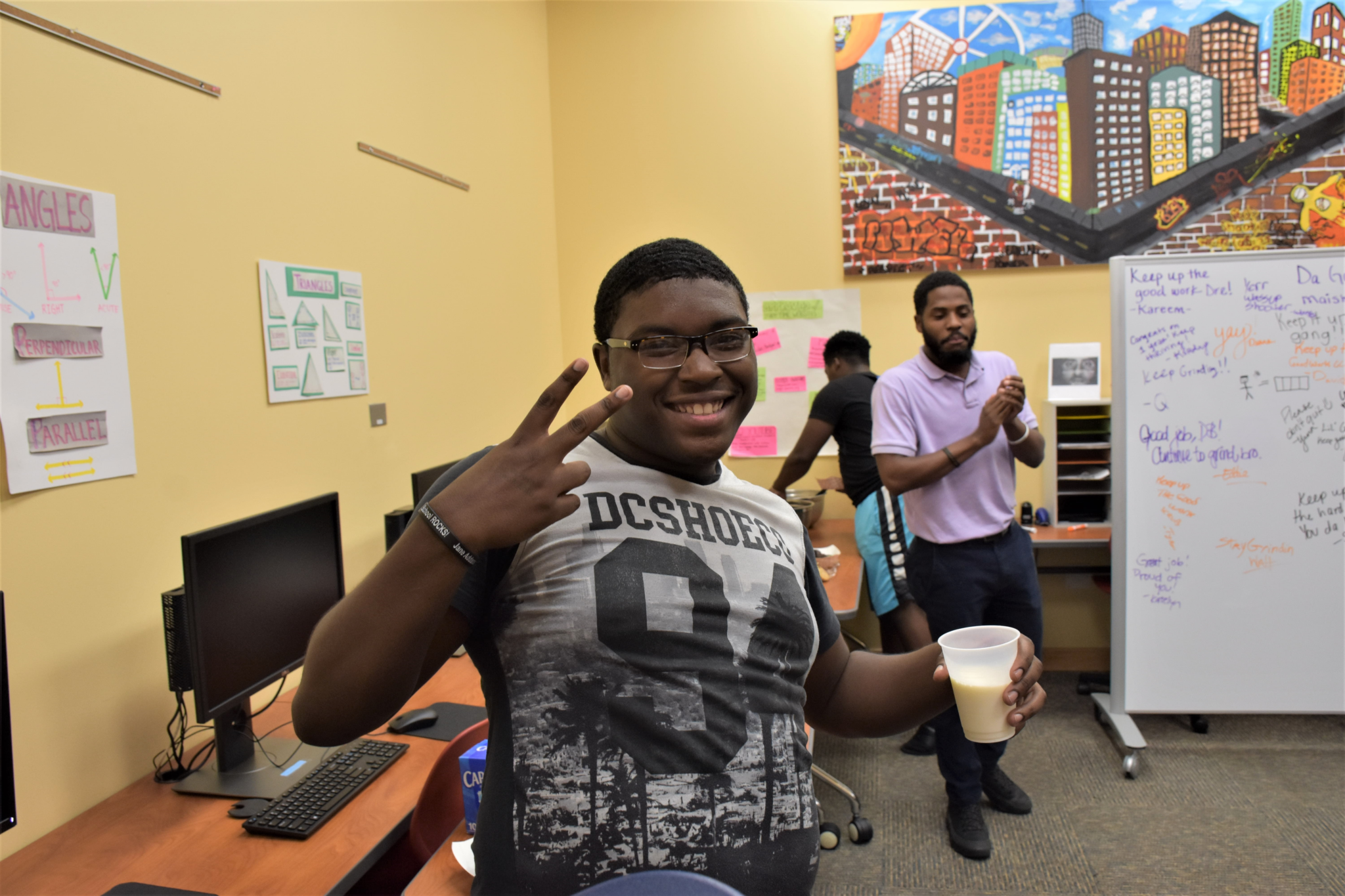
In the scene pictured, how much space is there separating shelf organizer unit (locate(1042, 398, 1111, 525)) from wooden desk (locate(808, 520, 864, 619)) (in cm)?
93

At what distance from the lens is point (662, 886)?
77cm

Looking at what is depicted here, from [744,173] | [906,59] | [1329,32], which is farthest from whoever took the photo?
[744,173]

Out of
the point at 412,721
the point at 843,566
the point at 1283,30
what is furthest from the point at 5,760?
the point at 1283,30

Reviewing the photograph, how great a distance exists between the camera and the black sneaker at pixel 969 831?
2465 mm

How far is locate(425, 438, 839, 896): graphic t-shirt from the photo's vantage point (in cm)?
85

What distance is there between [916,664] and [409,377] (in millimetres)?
2139

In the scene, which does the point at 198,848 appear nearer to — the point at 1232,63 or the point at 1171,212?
the point at 1171,212

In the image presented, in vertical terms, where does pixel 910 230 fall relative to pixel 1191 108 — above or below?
below

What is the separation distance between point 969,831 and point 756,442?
208cm

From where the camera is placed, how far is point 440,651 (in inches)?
33.8

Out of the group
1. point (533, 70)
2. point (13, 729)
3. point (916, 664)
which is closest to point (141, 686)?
point (13, 729)

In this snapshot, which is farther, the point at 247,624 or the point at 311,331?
the point at 311,331

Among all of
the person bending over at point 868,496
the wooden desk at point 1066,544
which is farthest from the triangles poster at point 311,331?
the wooden desk at point 1066,544

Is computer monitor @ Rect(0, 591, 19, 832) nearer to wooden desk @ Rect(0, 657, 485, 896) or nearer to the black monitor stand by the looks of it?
wooden desk @ Rect(0, 657, 485, 896)
